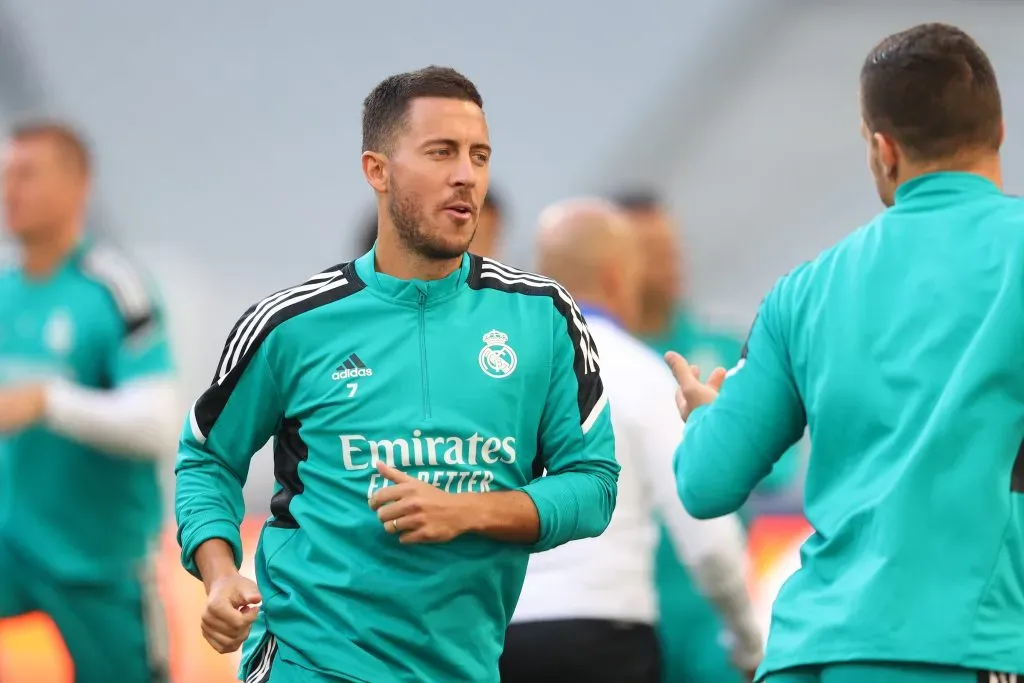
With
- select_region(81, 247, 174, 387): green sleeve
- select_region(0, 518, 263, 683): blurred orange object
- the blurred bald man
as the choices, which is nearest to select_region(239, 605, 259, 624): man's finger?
the blurred bald man

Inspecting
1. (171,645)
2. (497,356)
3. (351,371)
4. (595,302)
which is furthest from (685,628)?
(351,371)

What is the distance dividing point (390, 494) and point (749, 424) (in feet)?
2.21

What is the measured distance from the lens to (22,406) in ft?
15.1

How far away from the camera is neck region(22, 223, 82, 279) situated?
5.09 meters

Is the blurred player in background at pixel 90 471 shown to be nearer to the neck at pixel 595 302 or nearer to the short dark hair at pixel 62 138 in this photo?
the short dark hair at pixel 62 138

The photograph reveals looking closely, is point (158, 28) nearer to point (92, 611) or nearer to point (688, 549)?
point (92, 611)

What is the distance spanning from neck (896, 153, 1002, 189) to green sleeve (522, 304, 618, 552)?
70cm

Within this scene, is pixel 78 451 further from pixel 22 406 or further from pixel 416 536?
pixel 416 536

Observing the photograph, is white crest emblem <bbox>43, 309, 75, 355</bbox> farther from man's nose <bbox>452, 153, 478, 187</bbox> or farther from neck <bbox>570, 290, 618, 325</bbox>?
man's nose <bbox>452, 153, 478, 187</bbox>

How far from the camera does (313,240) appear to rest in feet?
36.2

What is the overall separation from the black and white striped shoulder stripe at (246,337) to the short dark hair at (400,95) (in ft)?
1.01

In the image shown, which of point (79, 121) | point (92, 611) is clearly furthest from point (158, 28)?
point (92, 611)

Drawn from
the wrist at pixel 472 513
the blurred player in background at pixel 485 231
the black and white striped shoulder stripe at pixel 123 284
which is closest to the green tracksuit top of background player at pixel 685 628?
the blurred player in background at pixel 485 231

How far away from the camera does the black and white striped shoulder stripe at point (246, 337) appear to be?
9.16 ft
